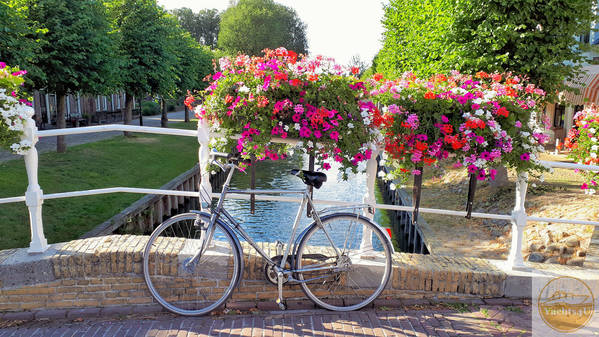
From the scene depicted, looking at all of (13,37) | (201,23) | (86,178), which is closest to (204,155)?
(13,37)

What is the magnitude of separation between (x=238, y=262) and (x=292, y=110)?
1.26 metres

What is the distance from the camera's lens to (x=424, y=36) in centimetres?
1478

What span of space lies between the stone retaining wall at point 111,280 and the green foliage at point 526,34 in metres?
9.19

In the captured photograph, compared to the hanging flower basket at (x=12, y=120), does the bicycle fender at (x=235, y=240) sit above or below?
below

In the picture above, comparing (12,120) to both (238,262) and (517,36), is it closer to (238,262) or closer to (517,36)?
(238,262)

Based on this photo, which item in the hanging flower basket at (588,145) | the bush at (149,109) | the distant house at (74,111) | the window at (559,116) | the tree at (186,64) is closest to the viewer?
the hanging flower basket at (588,145)

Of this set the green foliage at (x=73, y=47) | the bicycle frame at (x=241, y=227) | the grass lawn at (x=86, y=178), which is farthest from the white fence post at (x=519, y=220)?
the green foliage at (x=73, y=47)

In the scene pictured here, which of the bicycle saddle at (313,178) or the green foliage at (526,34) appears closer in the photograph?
the bicycle saddle at (313,178)

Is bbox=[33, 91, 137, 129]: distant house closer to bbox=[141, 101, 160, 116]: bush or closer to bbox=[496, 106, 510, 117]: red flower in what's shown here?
bbox=[141, 101, 160, 116]: bush

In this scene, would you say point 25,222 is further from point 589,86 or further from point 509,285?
point 589,86

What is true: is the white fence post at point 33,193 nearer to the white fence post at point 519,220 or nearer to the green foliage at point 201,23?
the white fence post at point 519,220

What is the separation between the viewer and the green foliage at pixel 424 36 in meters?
12.6

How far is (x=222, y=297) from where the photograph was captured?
136 inches

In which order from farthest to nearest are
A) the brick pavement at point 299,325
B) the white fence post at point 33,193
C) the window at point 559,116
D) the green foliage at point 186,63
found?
the green foliage at point 186,63, the window at point 559,116, the white fence post at point 33,193, the brick pavement at point 299,325
